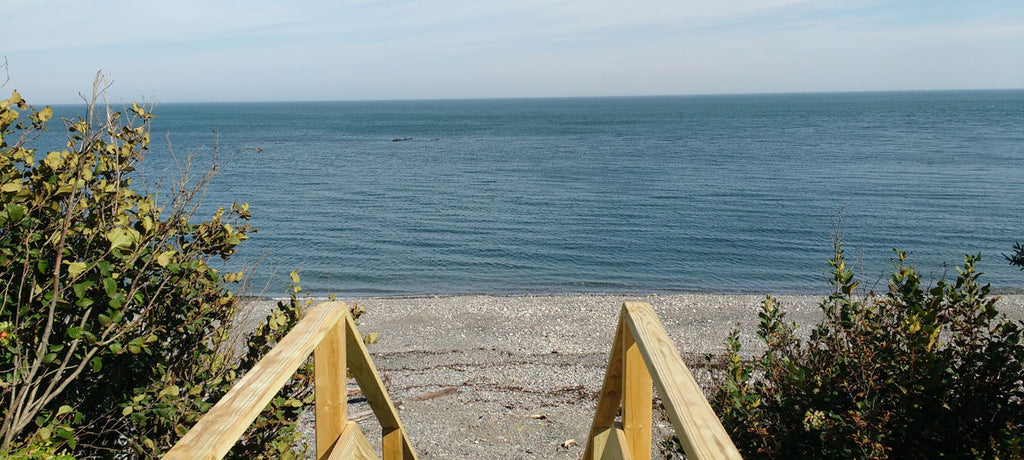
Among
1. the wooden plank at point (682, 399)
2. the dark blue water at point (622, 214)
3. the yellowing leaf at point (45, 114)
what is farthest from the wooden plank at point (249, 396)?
the dark blue water at point (622, 214)

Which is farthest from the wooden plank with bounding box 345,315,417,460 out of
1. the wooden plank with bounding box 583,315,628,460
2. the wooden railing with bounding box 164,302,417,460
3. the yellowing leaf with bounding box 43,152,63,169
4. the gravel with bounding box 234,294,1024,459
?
the gravel with bounding box 234,294,1024,459

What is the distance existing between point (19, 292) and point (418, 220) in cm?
2554

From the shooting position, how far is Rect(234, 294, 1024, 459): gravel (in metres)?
7.08

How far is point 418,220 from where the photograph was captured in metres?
28.2

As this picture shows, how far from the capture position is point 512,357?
11094 mm

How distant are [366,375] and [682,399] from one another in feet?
4.96

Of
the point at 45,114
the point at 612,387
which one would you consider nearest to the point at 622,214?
the point at 45,114

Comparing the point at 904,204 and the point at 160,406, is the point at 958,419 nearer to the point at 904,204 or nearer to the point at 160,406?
the point at 160,406

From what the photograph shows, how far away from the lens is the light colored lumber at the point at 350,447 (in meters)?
2.39

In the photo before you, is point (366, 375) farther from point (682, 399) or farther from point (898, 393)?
point (898, 393)

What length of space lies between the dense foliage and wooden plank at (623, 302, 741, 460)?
2123mm

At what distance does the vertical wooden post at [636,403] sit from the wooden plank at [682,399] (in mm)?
163

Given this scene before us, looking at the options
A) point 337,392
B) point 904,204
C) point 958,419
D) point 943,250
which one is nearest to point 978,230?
point 943,250

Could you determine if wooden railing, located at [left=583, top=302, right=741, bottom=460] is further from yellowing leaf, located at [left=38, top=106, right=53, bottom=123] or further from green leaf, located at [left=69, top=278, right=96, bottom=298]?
yellowing leaf, located at [left=38, top=106, right=53, bottom=123]
